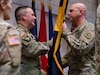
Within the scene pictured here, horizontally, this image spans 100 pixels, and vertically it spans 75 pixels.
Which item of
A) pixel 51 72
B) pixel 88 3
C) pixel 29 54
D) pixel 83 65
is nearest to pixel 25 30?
pixel 29 54

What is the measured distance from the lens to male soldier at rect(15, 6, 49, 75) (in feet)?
8.63

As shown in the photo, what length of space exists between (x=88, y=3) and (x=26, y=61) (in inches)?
138

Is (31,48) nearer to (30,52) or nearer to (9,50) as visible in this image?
(30,52)

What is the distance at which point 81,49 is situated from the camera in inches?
108

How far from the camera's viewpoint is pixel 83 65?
285 centimetres

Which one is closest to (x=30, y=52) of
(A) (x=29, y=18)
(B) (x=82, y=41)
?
(A) (x=29, y=18)

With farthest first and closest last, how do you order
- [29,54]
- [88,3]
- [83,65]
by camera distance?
[88,3]
[83,65]
[29,54]

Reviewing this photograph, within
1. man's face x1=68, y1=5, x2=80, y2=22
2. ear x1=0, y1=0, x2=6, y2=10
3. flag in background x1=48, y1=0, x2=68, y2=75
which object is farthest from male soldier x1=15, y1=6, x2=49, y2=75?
ear x1=0, y1=0, x2=6, y2=10

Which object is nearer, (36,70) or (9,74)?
(9,74)

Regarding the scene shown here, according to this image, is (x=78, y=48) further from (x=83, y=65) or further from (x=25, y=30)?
(x=25, y=30)

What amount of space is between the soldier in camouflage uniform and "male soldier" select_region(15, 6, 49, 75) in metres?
0.28

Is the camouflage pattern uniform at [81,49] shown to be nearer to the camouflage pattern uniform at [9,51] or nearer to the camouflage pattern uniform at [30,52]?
the camouflage pattern uniform at [30,52]

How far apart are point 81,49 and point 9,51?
1.14 m

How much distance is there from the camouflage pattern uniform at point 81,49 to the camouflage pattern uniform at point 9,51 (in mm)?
1072
